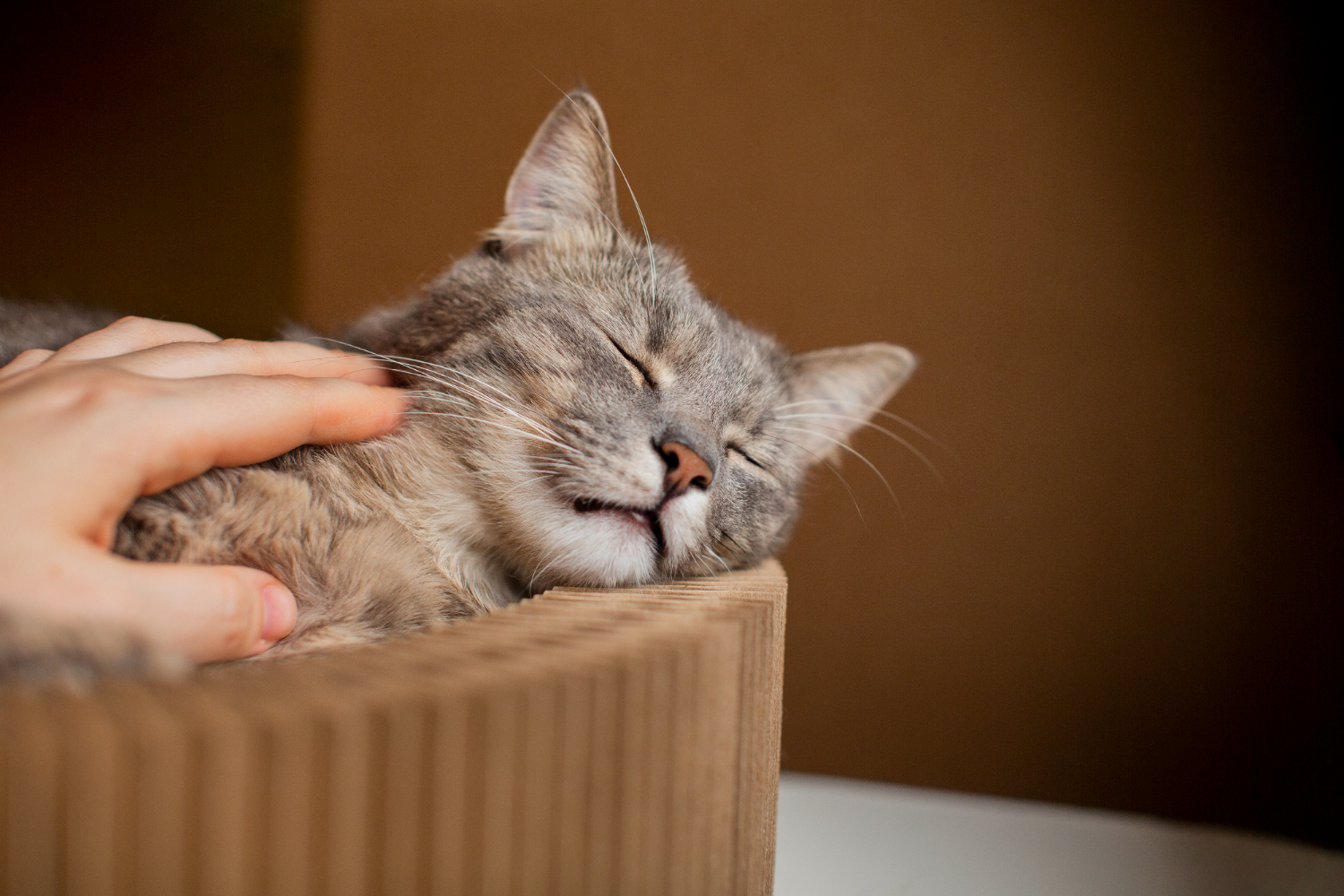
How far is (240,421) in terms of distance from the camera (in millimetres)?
787

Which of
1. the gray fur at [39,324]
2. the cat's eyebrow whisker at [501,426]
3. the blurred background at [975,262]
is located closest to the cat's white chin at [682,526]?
the cat's eyebrow whisker at [501,426]

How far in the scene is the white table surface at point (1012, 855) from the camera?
4.91 ft

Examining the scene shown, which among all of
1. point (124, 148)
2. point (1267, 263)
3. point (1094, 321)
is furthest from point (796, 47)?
point (124, 148)

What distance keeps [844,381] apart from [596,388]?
0.73 m

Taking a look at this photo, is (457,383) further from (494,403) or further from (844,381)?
(844,381)

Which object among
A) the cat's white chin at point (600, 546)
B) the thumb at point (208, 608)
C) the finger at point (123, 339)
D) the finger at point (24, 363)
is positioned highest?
the finger at point (123, 339)

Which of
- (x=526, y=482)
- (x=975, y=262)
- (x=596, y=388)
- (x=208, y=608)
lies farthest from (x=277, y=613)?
(x=975, y=262)

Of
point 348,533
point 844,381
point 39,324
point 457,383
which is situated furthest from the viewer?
point 844,381

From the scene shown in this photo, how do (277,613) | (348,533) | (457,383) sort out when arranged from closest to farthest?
(277,613), (348,533), (457,383)

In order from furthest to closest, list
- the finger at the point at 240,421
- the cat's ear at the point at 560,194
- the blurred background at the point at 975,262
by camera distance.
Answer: the blurred background at the point at 975,262 → the cat's ear at the point at 560,194 → the finger at the point at 240,421

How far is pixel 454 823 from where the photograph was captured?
443 millimetres

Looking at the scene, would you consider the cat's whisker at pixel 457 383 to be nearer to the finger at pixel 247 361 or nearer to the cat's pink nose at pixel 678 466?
the finger at pixel 247 361

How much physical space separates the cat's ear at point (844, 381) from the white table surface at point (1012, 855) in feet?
2.64

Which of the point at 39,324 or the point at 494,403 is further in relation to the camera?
the point at 39,324
